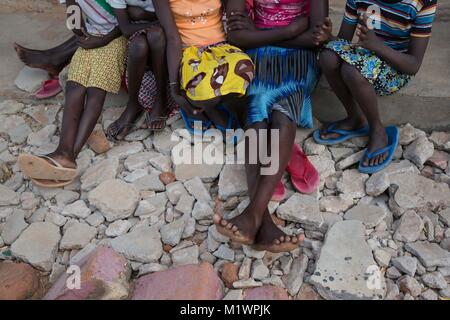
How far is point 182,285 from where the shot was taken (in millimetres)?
2207

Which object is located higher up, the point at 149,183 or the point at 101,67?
the point at 101,67

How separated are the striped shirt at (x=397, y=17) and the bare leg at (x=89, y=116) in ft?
4.43

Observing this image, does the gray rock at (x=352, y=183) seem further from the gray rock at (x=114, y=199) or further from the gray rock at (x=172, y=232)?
the gray rock at (x=114, y=199)

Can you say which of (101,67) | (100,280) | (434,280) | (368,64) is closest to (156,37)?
(101,67)

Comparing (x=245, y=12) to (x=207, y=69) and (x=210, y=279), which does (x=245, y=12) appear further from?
(x=210, y=279)

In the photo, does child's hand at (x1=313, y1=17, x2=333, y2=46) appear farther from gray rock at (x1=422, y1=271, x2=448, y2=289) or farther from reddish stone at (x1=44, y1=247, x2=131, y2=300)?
reddish stone at (x1=44, y1=247, x2=131, y2=300)

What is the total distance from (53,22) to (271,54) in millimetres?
1921

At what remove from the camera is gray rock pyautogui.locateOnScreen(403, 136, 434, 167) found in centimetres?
273

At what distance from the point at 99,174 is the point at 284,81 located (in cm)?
106

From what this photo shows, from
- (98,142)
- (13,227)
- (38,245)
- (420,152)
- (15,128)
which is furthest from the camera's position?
(15,128)

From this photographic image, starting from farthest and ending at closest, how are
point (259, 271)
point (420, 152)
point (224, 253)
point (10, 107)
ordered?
1. point (10, 107)
2. point (420, 152)
3. point (224, 253)
4. point (259, 271)

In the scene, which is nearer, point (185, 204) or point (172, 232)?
point (172, 232)

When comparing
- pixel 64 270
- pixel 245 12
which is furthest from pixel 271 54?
pixel 64 270

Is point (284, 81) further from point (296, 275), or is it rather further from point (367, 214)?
point (296, 275)
